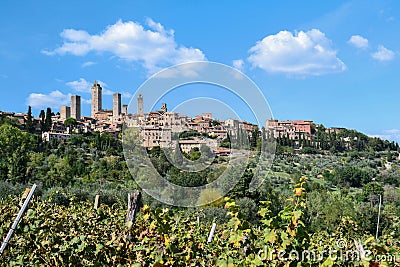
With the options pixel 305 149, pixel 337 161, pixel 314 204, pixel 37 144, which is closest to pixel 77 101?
pixel 37 144

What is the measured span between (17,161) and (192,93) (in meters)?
27.0

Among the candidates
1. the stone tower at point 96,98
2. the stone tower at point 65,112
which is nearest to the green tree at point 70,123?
the stone tower at point 65,112

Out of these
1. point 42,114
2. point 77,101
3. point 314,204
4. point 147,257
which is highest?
point 77,101

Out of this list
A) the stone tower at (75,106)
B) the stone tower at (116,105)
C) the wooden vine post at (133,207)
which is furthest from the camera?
the stone tower at (75,106)

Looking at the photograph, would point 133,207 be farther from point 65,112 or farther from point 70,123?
point 65,112

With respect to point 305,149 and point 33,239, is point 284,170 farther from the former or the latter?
point 33,239

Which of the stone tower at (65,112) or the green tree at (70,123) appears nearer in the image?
the green tree at (70,123)

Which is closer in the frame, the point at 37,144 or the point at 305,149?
the point at 37,144

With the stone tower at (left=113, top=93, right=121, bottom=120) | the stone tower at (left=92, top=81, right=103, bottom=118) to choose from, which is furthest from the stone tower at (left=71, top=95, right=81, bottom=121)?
the stone tower at (left=113, top=93, right=121, bottom=120)

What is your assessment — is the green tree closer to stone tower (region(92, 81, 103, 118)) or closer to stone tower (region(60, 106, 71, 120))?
stone tower (region(60, 106, 71, 120))

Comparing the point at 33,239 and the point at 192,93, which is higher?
the point at 192,93

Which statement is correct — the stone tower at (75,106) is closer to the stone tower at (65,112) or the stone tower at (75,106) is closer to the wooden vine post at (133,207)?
the stone tower at (65,112)

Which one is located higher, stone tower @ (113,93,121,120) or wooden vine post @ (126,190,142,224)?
stone tower @ (113,93,121,120)

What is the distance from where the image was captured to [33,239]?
7.58 feet
